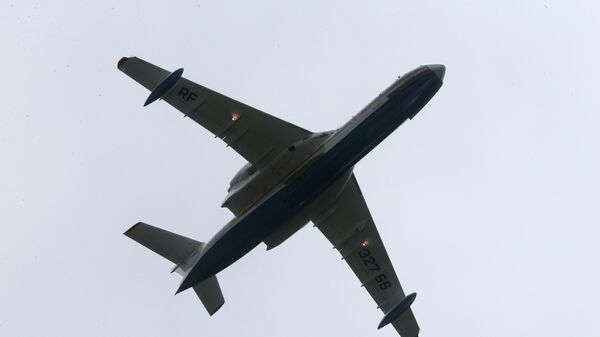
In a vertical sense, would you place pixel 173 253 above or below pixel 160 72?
below

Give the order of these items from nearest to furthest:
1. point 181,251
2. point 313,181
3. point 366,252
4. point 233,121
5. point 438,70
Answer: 1. point 438,70
2. point 313,181
3. point 233,121
4. point 181,251
5. point 366,252

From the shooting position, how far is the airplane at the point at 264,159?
140 feet

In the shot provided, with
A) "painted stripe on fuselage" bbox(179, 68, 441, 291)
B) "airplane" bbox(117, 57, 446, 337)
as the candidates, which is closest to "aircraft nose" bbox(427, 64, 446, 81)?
"airplane" bbox(117, 57, 446, 337)

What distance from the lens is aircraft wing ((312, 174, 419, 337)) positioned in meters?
49.5

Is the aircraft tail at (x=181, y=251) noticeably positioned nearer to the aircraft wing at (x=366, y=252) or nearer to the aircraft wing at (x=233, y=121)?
the aircraft wing at (x=233, y=121)

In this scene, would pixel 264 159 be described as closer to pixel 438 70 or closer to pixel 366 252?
pixel 366 252

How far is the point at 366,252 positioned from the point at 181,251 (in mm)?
10809

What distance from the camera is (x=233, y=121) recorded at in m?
44.7

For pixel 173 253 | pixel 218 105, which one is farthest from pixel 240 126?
pixel 173 253

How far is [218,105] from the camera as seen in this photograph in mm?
44250

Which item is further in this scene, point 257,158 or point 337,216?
point 337,216

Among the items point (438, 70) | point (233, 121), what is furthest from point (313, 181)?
point (438, 70)

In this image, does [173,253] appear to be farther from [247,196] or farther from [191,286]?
[247,196]

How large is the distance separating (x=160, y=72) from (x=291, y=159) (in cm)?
784
